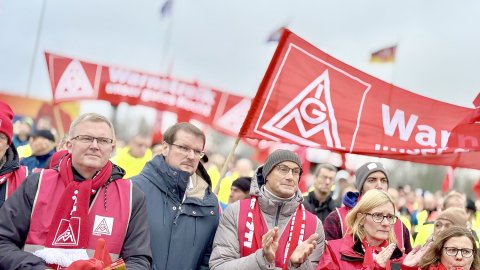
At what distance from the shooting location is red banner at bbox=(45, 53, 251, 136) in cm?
1086

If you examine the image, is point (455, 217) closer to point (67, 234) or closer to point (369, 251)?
point (369, 251)

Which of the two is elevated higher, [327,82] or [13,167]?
[327,82]

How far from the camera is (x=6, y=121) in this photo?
15.3 feet

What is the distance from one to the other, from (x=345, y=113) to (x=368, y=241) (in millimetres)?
1798

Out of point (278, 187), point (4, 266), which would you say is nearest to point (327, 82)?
point (278, 187)

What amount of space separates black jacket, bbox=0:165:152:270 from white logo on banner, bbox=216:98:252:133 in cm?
874

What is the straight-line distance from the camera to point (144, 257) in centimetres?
423

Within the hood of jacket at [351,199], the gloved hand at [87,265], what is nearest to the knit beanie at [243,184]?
the hood of jacket at [351,199]

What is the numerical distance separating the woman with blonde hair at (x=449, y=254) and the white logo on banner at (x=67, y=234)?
2357mm

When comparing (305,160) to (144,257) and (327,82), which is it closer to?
(327,82)

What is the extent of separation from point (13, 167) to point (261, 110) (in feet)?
7.93

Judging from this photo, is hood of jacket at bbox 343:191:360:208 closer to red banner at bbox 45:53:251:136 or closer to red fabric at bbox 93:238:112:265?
red fabric at bbox 93:238:112:265

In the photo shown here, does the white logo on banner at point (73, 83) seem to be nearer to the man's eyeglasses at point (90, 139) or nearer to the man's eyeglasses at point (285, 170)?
the man's eyeglasses at point (285, 170)

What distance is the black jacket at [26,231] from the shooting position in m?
A: 3.89
